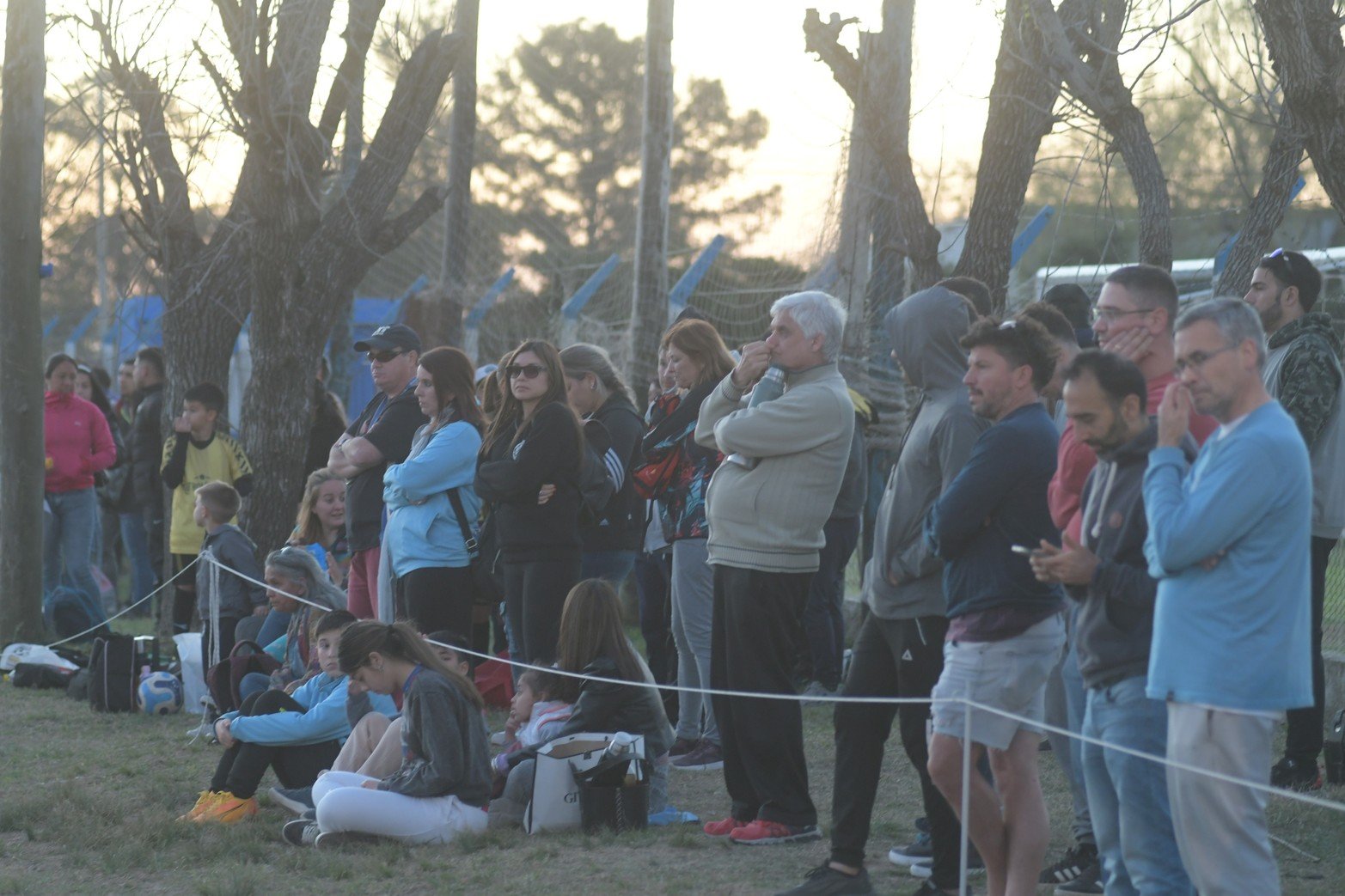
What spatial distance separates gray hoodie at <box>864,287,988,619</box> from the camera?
4.54 meters

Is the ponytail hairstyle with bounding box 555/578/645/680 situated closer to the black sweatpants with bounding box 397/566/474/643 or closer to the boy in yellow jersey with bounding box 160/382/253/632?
the black sweatpants with bounding box 397/566/474/643

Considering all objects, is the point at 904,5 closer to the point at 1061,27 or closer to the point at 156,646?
the point at 1061,27

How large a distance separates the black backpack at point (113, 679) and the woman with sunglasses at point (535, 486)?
3.03 metres

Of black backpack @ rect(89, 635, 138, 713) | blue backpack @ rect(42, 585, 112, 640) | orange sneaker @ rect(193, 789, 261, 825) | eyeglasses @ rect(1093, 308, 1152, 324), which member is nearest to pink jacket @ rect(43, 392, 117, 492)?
blue backpack @ rect(42, 585, 112, 640)

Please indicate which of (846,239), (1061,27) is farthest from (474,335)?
(1061,27)

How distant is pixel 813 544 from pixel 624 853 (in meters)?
1.26

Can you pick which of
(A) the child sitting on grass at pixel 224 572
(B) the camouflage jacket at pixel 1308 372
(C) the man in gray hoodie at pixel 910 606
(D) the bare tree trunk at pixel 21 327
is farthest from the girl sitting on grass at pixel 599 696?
(D) the bare tree trunk at pixel 21 327

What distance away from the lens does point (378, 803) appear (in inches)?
219

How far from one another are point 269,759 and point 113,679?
274 cm

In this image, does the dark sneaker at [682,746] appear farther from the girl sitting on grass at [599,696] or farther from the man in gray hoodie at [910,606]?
the man in gray hoodie at [910,606]

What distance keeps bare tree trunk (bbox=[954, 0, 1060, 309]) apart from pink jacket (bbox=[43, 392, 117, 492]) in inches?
255

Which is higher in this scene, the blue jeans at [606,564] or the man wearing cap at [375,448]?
the man wearing cap at [375,448]

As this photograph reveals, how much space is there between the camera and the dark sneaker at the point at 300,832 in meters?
5.68

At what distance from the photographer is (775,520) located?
5332 mm
